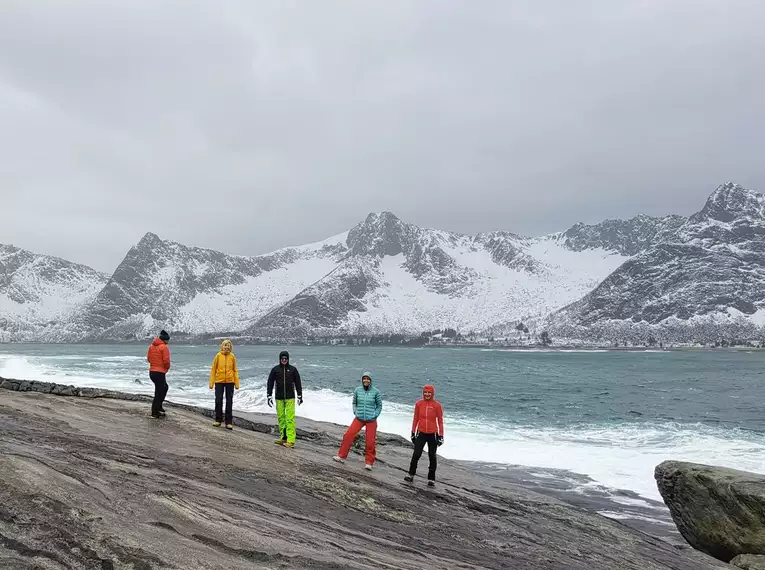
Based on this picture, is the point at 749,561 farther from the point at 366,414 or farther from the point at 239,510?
the point at 239,510

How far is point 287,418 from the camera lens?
1484 cm

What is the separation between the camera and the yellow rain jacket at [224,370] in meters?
14.9

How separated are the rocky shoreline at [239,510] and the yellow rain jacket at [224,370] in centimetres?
122

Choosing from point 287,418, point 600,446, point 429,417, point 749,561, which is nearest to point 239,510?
point 429,417

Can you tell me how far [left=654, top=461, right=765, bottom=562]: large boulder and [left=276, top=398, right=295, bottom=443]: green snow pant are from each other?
363 inches

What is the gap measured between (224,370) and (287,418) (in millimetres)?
2056

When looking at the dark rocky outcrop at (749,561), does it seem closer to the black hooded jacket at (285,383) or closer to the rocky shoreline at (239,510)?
the rocky shoreline at (239,510)

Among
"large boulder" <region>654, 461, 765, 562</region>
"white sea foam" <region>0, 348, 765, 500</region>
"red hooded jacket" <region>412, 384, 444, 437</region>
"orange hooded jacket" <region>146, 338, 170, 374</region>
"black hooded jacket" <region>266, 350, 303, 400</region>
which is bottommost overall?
"white sea foam" <region>0, 348, 765, 500</region>

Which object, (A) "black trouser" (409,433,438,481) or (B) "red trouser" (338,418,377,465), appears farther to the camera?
(B) "red trouser" (338,418,377,465)

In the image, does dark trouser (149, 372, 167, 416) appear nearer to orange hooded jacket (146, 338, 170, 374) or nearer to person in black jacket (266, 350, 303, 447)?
orange hooded jacket (146, 338, 170, 374)

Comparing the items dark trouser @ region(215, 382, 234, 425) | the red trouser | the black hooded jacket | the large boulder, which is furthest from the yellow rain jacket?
the large boulder

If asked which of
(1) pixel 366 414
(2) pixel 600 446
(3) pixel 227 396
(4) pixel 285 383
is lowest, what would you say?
(2) pixel 600 446

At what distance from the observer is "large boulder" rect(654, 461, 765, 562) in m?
12.2

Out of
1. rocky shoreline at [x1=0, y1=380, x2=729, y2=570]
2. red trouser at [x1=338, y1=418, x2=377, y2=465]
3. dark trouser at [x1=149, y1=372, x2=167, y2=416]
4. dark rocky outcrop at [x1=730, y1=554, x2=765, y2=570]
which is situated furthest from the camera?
dark trouser at [x1=149, y1=372, x2=167, y2=416]
